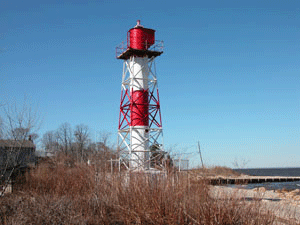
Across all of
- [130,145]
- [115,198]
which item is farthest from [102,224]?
[130,145]

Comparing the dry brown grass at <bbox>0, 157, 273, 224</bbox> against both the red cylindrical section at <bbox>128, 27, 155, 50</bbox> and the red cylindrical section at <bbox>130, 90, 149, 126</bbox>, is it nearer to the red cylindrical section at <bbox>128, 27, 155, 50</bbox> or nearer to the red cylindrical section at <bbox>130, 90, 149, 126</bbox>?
the red cylindrical section at <bbox>130, 90, 149, 126</bbox>

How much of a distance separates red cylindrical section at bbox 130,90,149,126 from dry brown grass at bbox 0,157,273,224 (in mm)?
13012

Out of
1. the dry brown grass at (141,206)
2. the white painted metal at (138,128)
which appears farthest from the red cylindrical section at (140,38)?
the dry brown grass at (141,206)

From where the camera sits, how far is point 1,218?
8.96m

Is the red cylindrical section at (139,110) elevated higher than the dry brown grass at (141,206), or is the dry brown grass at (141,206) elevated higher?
the red cylindrical section at (139,110)

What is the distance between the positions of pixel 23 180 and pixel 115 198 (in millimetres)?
8694

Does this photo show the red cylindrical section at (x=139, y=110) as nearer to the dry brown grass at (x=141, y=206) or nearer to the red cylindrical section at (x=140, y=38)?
the red cylindrical section at (x=140, y=38)

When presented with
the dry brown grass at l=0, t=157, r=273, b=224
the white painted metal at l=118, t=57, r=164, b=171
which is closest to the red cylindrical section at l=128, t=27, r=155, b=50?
the white painted metal at l=118, t=57, r=164, b=171

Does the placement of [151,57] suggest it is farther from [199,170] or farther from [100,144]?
[199,170]

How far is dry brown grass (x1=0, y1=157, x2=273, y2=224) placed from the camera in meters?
7.42

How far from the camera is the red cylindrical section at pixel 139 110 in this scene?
952 inches

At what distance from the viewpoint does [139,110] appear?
955 inches

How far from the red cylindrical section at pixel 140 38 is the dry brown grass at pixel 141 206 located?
52.5ft

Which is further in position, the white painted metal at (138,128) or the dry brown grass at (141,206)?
the white painted metal at (138,128)
